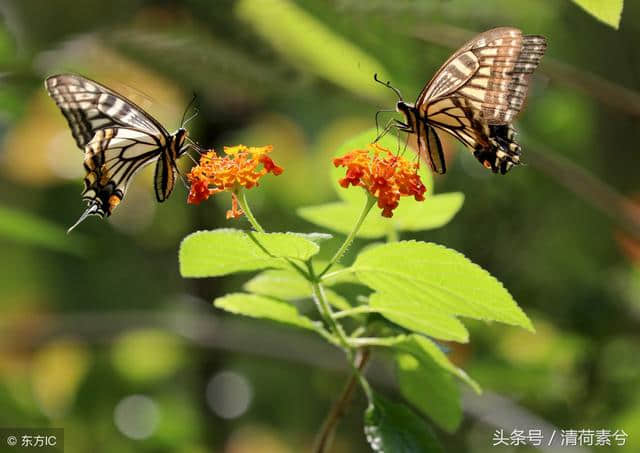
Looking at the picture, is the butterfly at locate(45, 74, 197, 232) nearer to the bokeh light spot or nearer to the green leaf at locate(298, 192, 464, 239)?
the green leaf at locate(298, 192, 464, 239)

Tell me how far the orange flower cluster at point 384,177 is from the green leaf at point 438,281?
5 cm

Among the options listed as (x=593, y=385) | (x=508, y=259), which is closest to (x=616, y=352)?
(x=593, y=385)

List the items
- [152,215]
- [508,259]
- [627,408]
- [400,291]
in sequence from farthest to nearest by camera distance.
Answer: [152,215] → [508,259] → [627,408] → [400,291]

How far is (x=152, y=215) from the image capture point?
1878 mm

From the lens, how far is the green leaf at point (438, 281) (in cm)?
52

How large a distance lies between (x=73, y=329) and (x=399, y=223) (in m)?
0.81

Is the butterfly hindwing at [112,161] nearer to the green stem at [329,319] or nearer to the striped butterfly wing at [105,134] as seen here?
the striped butterfly wing at [105,134]

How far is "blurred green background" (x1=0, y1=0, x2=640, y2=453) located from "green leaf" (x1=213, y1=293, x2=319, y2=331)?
25 centimetres

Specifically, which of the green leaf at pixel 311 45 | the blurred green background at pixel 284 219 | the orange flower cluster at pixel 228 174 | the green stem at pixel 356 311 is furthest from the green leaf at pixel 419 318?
the green leaf at pixel 311 45

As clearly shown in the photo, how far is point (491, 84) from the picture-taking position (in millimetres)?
669

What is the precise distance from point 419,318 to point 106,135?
0.35 m

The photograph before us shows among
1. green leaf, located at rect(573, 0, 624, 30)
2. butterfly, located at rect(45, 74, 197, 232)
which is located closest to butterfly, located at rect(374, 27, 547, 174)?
green leaf, located at rect(573, 0, 624, 30)

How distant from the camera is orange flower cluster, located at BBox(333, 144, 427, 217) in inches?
23.3

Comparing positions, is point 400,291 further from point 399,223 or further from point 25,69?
point 25,69
